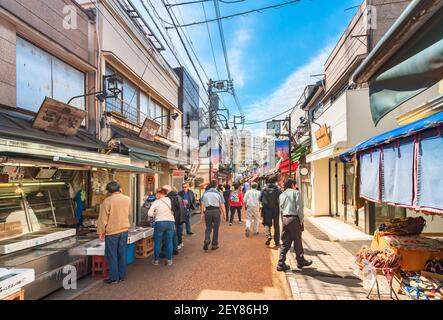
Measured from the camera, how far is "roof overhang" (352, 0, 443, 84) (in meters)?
2.23

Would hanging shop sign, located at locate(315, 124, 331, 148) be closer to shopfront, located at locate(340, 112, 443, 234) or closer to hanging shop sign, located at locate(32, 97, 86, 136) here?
shopfront, located at locate(340, 112, 443, 234)

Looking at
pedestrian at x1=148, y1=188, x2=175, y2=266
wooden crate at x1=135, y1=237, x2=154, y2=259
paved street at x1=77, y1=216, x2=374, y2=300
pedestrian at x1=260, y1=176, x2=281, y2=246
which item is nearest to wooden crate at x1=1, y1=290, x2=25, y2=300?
paved street at x1=77, y1=216, x2=374, y2=300

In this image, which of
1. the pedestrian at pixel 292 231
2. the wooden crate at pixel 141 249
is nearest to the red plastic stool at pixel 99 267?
the wooden crate at pixel 141 249

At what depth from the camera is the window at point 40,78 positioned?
7.00m

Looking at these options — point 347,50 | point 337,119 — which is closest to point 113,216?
point 337,119

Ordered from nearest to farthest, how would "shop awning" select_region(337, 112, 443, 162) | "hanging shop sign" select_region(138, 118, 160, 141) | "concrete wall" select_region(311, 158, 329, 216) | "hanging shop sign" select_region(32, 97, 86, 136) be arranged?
"shop awning" select_region(337, 112, 443, 162)
"hanging shop sign" select_region(32, 97, 86, 136)
"hanging shop sign" select_region(138, 118, 160, 141)
"concrete wall" select_region(311, 158, 329, 216)

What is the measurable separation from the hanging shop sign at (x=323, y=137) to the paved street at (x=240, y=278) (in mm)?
4708

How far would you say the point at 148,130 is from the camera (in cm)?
1246

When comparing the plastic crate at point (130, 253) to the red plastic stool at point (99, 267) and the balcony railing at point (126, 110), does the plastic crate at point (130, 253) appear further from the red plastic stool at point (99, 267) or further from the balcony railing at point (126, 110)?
the balcony railing at point (126, 110)

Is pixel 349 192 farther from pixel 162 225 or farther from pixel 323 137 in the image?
pixel 162 225

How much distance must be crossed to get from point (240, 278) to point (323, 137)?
8165 millimetres

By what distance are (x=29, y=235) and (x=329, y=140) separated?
10.4 m

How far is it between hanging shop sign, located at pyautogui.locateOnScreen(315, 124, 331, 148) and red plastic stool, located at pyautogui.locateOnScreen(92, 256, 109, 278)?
929 centimetres

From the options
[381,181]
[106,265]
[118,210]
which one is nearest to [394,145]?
[381,181]
